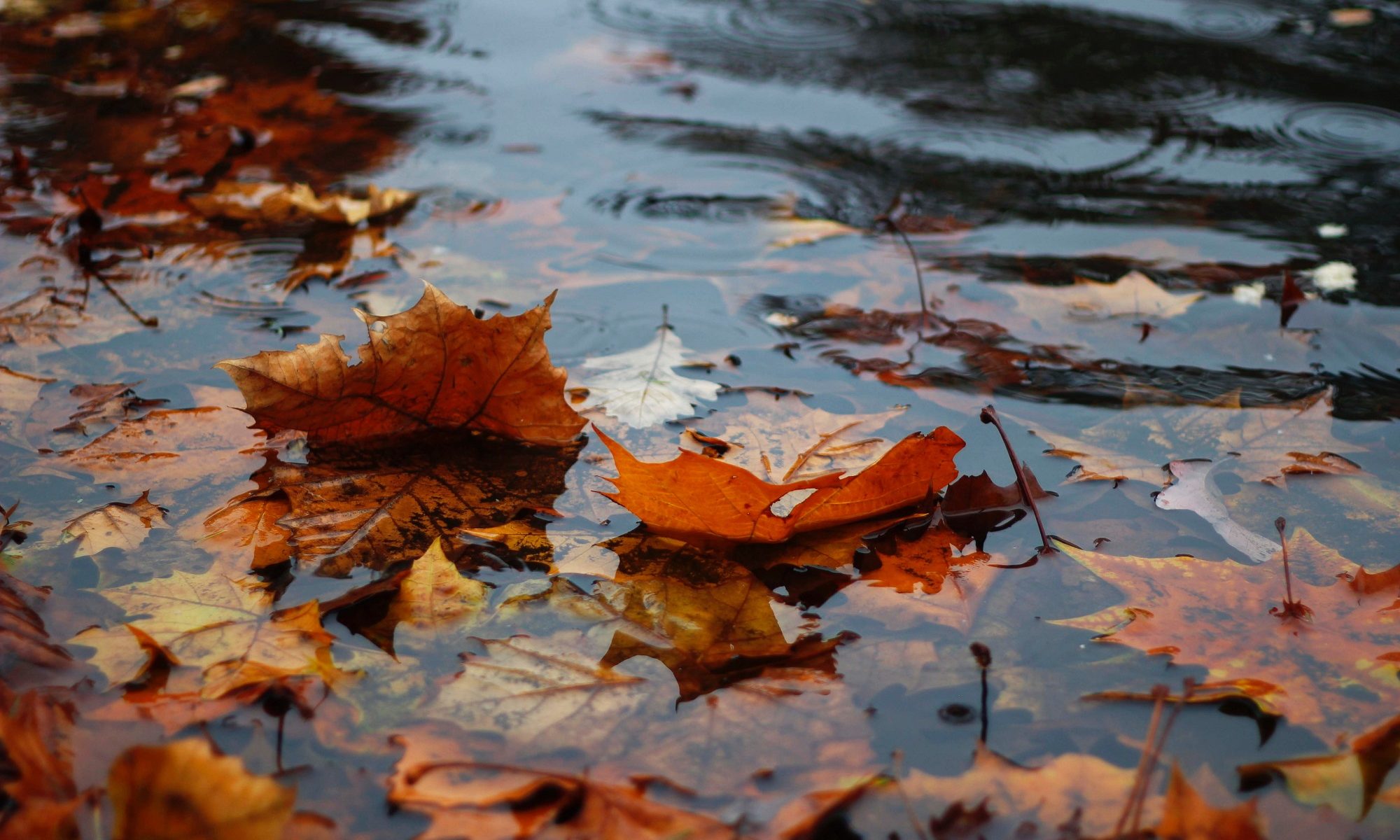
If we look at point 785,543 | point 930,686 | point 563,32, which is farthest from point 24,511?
point 563,32

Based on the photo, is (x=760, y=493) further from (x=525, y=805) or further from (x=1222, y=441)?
(x=1222, y=441)

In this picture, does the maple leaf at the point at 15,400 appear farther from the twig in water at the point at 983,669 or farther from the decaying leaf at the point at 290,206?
the twig in water at the point at 983,669

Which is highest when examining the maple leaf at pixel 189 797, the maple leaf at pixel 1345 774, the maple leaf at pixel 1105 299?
the maple leaf at pixel 189 797

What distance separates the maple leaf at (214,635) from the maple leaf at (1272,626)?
1079 mm

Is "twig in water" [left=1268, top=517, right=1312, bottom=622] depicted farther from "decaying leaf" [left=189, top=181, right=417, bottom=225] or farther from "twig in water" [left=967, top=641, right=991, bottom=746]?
"decaying leaf" [left=189, top=181, right=417, bottom=225]

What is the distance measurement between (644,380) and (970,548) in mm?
748

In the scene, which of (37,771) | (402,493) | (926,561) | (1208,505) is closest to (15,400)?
(402,493)

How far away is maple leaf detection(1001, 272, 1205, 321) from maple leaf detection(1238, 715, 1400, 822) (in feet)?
4.21

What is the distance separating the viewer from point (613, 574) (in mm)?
1454

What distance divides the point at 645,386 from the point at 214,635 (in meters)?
0.91

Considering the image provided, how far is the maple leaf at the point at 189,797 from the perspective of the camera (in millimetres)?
985

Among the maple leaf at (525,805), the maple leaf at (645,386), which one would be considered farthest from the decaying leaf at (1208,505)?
the maple leaf at (525,805)

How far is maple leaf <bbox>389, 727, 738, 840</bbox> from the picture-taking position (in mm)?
1082

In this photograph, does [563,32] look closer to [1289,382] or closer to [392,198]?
[392,198]
